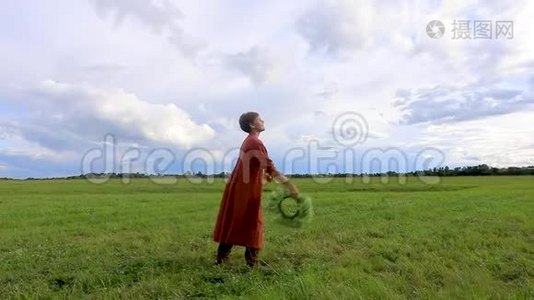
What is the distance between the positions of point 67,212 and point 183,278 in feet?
36.2

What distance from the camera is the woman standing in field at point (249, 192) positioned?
267 inches

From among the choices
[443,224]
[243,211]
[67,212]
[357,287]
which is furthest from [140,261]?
[67,212]

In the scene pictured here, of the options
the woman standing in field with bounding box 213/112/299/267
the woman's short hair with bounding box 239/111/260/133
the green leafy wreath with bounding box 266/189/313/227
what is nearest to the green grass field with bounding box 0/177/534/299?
the woman standing in field with bounding box 213/112/299/267

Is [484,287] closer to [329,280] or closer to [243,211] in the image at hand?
[329,280]

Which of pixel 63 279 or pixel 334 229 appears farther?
pixel 334 229

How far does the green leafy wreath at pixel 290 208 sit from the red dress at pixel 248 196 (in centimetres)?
54

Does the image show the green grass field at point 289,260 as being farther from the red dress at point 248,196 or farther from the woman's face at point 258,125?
the woman's face at point 258,125

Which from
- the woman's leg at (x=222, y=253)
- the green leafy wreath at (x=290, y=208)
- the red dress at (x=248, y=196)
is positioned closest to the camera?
the red dress at (x=248, y=196)

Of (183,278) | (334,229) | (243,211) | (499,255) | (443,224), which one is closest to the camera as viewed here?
(183,278)

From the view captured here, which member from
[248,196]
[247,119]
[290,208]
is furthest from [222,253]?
[247,119]

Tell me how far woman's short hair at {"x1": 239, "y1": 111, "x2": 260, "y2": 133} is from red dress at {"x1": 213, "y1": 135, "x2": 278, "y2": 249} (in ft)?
0.49

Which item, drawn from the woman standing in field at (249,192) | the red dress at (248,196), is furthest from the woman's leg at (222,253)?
the red dress at (248,196)

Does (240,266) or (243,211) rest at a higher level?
(243,211)

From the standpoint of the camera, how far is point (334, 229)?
10.5 m
